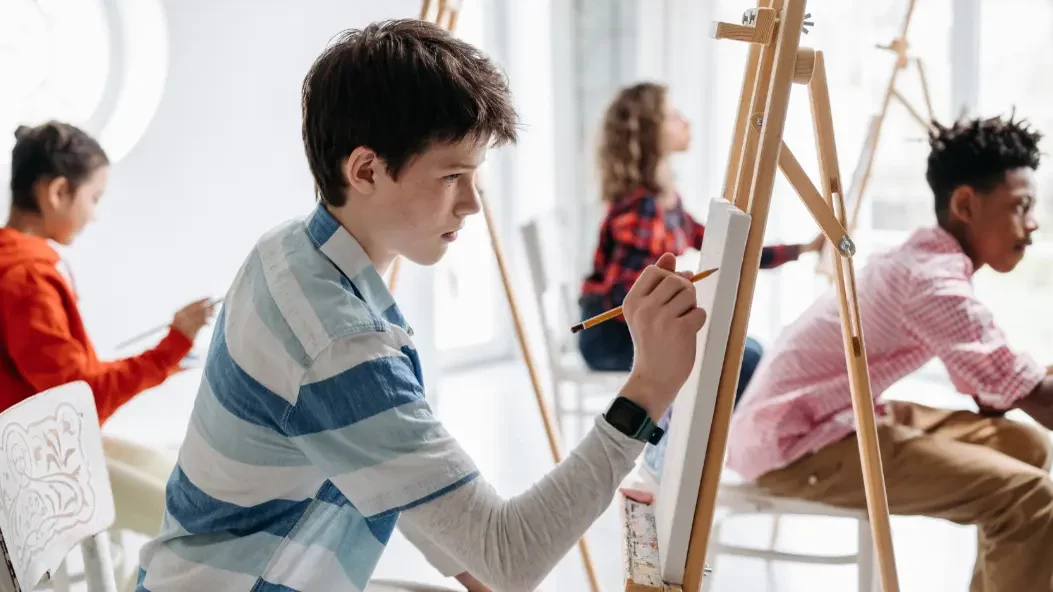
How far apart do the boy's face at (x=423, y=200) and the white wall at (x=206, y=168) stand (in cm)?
186

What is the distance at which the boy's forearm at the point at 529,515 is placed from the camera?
878mm

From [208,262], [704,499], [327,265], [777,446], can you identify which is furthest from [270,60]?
[704,499]

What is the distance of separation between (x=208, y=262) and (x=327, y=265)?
2155 mm

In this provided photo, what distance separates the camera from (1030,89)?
396 centimetres

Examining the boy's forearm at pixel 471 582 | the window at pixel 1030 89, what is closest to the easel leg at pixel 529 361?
the boy's forearm at pixel 471 582

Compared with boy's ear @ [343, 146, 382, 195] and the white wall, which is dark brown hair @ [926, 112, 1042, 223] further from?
the white wall

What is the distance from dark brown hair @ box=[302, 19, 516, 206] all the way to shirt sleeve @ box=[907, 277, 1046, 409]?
963 millimetres

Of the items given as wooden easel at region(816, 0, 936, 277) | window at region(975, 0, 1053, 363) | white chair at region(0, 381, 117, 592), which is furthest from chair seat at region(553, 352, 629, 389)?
window at region(975, 0, 1053, 363)

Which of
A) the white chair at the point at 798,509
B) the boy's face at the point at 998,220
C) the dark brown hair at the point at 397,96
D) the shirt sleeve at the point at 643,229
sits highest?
the dark brown hair at the point at 397,96

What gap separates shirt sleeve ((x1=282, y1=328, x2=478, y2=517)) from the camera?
2.87 feet

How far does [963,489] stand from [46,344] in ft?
5.06

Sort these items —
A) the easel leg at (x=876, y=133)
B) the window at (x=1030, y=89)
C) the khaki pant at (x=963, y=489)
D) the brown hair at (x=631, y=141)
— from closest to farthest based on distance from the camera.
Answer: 1. the khaki pant at (x=963, y=489)
2. the easel leg at (x=876, y=133)
3. the brown hair at (x=631, y=141)
4. the window at (x=1030, y=89)

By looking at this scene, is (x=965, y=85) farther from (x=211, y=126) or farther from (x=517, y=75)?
(x=211, y=126)

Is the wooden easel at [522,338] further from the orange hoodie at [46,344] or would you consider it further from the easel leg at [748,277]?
the easel leg at [748,277]
